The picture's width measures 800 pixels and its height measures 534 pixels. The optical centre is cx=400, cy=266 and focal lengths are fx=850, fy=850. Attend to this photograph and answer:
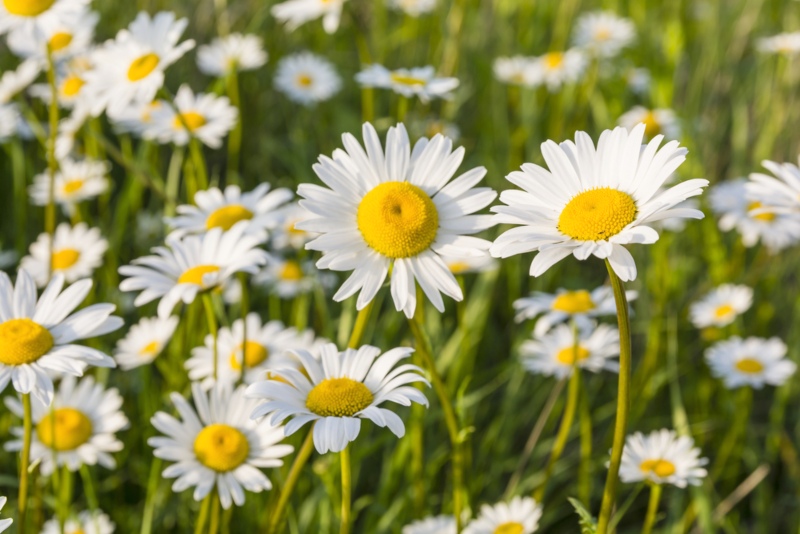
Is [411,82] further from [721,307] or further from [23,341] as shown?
[23,341]

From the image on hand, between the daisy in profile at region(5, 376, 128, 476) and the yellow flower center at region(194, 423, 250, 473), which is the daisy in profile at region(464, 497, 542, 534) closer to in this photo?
the yellow flower center at region(194, 423, 250, 473)

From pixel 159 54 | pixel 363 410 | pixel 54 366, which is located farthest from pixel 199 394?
pixel 159 54

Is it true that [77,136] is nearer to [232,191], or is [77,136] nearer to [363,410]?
[232,191]

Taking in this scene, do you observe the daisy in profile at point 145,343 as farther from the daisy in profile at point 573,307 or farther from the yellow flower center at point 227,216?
the daisy in profile at point 573,307

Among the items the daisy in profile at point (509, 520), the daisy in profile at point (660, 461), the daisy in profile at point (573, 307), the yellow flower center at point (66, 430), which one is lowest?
the daisy in profile at point (509, 520)

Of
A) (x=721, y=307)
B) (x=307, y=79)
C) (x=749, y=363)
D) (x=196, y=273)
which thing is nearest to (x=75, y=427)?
(x=196, y=273)

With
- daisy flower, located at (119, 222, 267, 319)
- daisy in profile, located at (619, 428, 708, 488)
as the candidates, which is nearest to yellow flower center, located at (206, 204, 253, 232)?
daisy flower, located at (119, 222, 267, 319)

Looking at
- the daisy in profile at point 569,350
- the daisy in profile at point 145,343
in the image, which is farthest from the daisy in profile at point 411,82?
the daisy in profile at point 145,343
